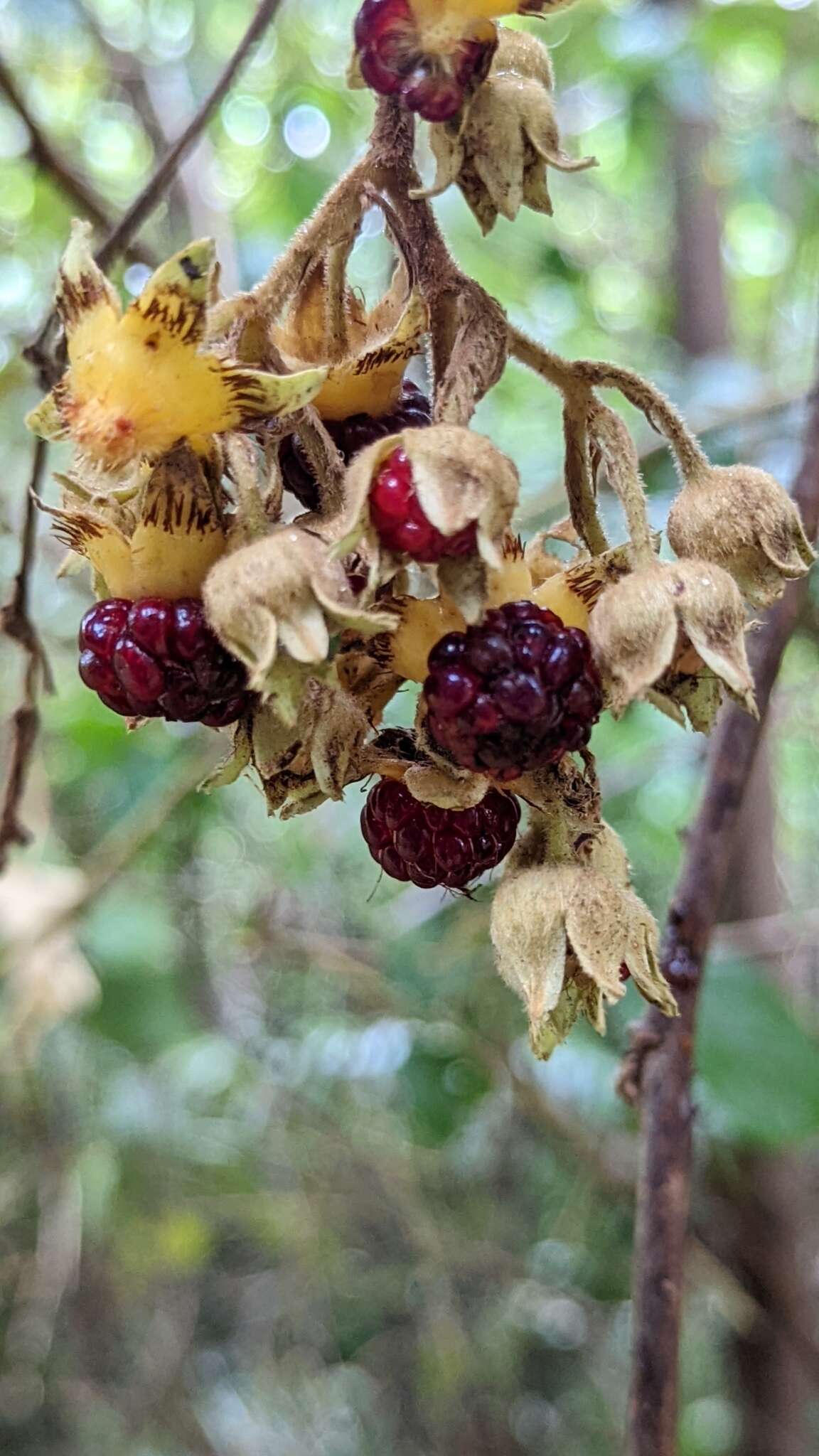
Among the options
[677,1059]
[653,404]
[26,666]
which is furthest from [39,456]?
[677,1059]

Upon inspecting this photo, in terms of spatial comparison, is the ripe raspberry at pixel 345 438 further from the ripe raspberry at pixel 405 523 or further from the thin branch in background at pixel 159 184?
the thin branch in background at pixel 159 184

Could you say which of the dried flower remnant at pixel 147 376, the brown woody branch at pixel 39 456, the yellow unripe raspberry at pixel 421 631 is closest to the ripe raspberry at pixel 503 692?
the yellow unripe raspberry at pixel 421 631

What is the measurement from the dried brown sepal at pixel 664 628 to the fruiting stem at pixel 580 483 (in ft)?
→ 0.27

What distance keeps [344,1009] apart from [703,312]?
4.88ft

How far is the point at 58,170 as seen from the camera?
109cm

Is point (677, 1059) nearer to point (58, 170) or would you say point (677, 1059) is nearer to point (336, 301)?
point (336, 301)

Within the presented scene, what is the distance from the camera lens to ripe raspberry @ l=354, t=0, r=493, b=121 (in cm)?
45

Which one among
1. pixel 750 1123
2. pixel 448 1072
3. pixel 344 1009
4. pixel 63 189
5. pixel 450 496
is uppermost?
pixel 450 496

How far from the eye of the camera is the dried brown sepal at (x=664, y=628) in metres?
0.43

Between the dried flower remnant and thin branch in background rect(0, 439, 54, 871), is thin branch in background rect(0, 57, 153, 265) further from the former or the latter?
the dried flower remnant

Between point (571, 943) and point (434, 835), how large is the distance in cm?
7

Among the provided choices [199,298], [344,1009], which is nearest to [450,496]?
[199,298]

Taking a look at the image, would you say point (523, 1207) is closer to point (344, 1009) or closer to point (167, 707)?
point (344, 1009)

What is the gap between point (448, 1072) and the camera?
5.11 feet
